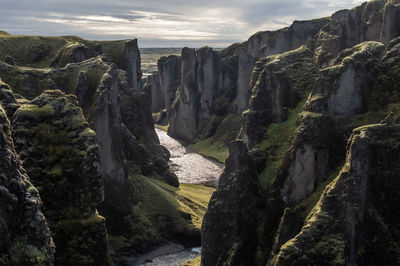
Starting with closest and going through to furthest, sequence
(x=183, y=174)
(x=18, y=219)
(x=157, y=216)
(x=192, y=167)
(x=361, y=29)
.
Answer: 1. (x=18, y=219)
2. (x=157, y=216)
3. (x=361, y=29)
4. (x=183, y=174)
5. (x=192, y=167)

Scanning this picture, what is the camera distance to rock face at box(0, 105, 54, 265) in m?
27.4

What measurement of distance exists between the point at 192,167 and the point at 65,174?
10085 cm

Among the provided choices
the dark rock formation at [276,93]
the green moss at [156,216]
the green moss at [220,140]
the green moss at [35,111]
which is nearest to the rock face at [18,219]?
the green moss at [35,111]

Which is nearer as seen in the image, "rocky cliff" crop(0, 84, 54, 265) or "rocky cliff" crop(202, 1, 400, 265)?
"rocky cliff" crop(0, 84, 54, 265)

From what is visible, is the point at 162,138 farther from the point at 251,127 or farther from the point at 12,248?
the point at 12,248

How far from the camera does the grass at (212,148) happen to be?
15300cm

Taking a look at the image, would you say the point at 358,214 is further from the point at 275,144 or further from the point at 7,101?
the point at 7,101

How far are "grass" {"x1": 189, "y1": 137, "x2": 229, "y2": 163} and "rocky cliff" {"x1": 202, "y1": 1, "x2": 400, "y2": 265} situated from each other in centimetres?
8037

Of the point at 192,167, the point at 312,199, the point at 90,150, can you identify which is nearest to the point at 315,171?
the point at 312,199

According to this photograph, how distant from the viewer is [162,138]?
623 feet

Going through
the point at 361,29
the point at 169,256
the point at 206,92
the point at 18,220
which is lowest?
the point at 169,256

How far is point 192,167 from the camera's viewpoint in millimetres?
142000

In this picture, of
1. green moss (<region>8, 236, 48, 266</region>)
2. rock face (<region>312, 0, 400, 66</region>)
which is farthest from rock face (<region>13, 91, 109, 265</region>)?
rock face (<region>312, 0, 400, 66</region>)

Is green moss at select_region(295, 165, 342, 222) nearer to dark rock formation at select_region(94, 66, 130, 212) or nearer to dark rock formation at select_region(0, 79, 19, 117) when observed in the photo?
dark rock formation at select_region(0, 79, 19, 117)
